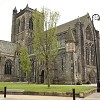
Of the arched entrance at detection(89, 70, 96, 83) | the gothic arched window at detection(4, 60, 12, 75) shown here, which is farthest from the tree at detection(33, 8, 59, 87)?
the gothic arched window at detection(4, 60, 12, 75)

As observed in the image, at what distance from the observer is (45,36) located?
28328 millimetres

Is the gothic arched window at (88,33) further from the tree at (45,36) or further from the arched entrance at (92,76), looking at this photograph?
the tree at (45,36)

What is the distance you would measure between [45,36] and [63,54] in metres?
17.5

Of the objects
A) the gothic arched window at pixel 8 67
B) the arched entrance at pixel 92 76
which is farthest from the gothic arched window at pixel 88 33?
the gothic arched window at pixel 8 67

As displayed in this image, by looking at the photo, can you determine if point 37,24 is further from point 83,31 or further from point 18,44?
point 18,44

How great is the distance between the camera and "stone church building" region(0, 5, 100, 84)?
43125mm

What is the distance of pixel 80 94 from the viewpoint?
16219 mm

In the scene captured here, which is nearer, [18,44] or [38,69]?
[38,69]

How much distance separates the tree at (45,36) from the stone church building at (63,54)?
14.5m

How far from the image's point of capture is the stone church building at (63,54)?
43.1m

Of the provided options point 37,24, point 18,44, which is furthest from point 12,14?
point 37,24

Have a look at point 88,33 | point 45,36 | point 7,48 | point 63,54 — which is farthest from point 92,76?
point 7,48

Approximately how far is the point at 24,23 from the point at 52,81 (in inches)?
1139

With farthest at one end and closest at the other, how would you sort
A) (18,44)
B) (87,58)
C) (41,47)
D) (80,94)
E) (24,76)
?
(18,44) → (24,76) → (87,58) → (41,47) → (80,94)
